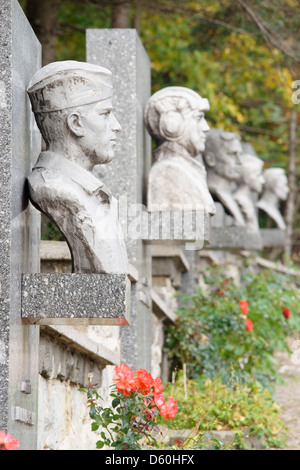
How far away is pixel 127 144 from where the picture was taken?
19.3ft

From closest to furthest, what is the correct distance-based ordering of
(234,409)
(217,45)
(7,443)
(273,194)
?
1. (7,443)
2. (234,409)
3. (217,45)
4. (273,194)

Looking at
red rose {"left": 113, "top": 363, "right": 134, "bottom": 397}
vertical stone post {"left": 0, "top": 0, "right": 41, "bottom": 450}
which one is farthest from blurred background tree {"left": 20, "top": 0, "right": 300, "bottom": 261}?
red rose {"left": 113, "top": 363, "right": 134, "bottom": 397}

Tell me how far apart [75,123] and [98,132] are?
0.12m

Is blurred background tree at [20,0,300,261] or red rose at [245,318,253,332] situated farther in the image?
blurred background tree at [20,0,300,261]

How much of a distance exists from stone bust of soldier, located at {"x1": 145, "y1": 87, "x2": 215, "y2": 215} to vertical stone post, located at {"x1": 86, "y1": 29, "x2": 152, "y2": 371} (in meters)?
0.13

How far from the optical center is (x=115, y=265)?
3.74m

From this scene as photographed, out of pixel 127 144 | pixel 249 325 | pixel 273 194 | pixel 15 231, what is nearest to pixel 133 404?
pixel 15 231

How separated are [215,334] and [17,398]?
4.56m

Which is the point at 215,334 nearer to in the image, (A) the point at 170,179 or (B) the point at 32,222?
(A) the point at 170,179

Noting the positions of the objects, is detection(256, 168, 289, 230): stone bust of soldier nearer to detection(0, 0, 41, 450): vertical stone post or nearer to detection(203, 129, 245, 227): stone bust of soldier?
detection(203, 129, 245, 227): stone bust of soldier

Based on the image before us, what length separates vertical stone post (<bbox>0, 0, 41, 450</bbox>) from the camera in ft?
10.6

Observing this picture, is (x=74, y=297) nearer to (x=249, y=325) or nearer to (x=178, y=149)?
(x=178, y=149)

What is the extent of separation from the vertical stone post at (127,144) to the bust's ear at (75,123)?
215cm

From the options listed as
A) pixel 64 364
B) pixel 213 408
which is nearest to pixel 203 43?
pixel 213 408
